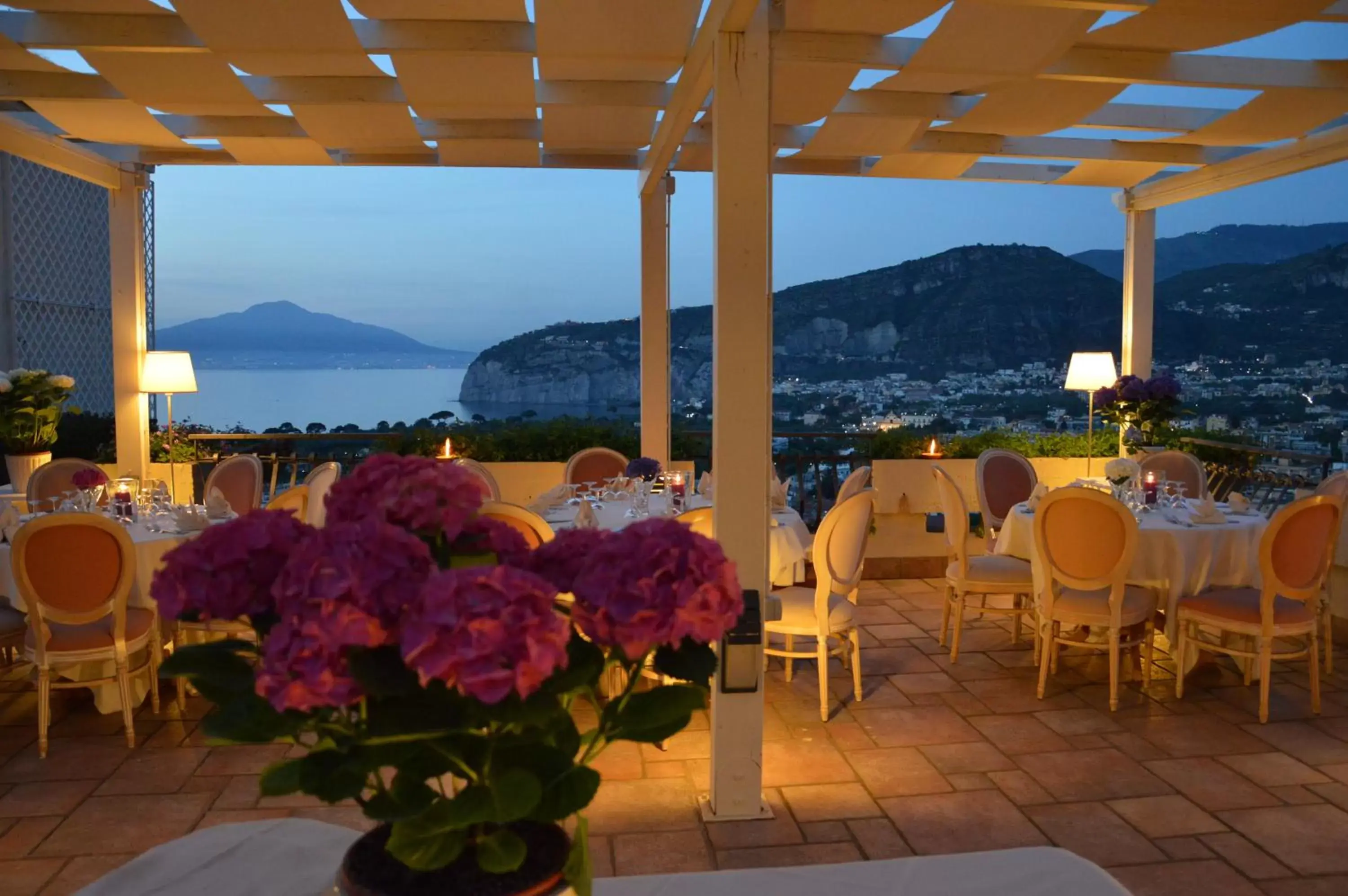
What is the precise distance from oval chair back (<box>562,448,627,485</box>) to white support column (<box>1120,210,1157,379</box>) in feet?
12.7

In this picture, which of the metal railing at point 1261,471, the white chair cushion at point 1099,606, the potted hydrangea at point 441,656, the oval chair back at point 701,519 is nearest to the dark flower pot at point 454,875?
the potted hydrangea at point 441,656

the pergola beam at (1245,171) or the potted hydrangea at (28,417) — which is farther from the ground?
the pergola beam at (1245,171)

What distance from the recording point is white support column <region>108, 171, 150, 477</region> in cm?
691

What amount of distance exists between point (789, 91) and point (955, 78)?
30.6 inches

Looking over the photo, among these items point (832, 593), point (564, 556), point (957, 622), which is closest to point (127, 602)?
point (832, 593)

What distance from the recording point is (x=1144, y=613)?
4.80 meters

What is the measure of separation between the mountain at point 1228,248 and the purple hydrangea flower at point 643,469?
4.39m

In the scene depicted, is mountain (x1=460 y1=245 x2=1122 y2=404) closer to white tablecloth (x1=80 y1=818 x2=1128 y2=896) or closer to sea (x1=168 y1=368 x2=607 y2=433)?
sea (x1=168 y1=368 x2=607 y2=433)

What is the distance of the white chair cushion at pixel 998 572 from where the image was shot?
5379 millimetres

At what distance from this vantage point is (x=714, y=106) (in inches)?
138

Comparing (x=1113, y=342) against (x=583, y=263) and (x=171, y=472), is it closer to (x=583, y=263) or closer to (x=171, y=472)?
(x=583, y=263)

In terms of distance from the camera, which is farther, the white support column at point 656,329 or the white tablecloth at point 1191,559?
the white support column at point 656,329

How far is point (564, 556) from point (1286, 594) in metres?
4.57

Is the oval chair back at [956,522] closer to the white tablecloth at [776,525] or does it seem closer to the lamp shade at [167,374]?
the white tablecloth at [776,525]
